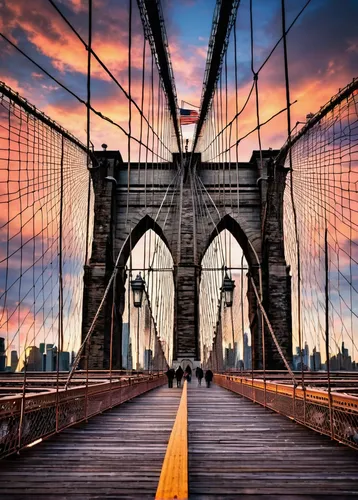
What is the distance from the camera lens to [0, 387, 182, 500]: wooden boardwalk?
3047 millimetres

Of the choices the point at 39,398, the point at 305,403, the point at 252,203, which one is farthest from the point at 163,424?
the point at 252,203

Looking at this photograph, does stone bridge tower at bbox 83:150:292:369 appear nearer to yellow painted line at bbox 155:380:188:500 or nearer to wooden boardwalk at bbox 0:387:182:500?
wooden boardwalk at bbox 0:387:182:500

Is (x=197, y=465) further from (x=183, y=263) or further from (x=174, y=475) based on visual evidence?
(x=183, y=263)

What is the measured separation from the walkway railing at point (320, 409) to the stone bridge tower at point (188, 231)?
18.3 m

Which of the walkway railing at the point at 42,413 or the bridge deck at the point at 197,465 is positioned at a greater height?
the walkway railing at the point at 42,413

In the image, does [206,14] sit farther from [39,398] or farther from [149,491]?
[149,491]

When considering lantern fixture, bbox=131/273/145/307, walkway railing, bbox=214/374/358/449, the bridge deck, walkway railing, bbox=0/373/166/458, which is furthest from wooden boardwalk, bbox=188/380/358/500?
lantern fixture, bbox=131/273/145/307

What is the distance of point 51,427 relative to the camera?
18.1 ft

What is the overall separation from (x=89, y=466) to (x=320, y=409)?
2.84 metres

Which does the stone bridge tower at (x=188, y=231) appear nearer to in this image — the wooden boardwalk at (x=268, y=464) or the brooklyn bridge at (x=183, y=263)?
the brooklyn bridge at (x=183, y=263)

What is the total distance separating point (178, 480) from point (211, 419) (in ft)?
17.1

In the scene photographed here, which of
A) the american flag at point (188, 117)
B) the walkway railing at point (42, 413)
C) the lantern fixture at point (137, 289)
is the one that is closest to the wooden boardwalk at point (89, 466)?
the walkway railing at point (42, 413)

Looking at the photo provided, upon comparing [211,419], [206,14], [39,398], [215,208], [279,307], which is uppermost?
[206,14]

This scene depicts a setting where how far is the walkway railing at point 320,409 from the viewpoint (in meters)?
4.66
